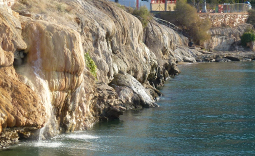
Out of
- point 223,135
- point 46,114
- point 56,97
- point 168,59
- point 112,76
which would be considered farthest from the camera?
point 168,59

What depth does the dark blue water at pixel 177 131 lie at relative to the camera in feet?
70.9

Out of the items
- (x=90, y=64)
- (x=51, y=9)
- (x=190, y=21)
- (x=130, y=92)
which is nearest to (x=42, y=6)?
(x=51, y=9)

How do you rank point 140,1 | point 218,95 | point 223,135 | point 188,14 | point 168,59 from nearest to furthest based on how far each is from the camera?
point 223,135 → point 218,95 → point 168,59 → point 140,1 → point 188,14

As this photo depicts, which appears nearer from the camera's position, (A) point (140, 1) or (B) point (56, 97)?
(B) point (56, 97)

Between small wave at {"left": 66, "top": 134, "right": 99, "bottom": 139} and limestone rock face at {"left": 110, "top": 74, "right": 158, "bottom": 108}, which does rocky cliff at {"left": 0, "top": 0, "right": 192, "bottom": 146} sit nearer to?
limestone rock face at {"left": 110, "top": 74, "right": 158, "bottom": 108}

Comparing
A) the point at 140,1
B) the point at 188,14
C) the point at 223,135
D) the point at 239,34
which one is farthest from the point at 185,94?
the point at 239,34

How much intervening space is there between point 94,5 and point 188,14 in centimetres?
4556

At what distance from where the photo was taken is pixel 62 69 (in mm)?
22219

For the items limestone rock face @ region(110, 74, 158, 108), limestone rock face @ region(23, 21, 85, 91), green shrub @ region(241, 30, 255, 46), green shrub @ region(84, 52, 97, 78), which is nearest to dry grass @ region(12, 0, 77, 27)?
green shrub @ region(84, 52, 97, 78)

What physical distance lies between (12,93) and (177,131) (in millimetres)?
10370

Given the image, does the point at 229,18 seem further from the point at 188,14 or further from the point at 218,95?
the point at 218,95

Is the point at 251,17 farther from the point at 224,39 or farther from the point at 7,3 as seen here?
the point at 7,3

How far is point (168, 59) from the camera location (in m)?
58.9

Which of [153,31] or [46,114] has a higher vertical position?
[153,31]
